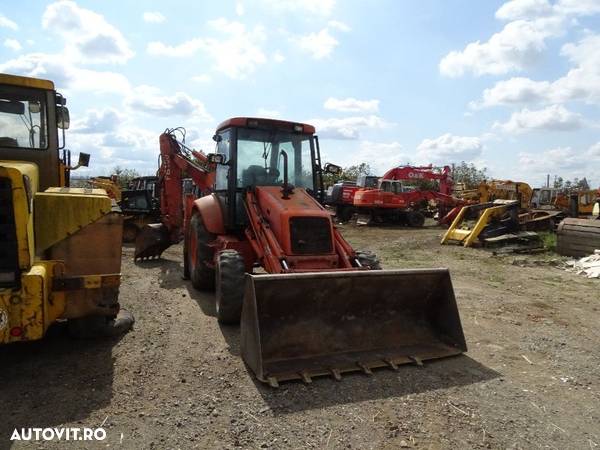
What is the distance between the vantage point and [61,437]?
3248mm

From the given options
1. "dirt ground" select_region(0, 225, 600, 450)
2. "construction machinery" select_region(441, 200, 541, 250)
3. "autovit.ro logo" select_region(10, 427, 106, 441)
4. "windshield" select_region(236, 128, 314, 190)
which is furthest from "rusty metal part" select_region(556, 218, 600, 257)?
"autovit.ro logo" select_region(10, 427, 106, 441)

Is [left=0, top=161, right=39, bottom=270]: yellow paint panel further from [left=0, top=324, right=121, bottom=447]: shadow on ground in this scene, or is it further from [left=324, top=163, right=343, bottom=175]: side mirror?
[left=324, top=163, right=343, bottom=175]: side mirror

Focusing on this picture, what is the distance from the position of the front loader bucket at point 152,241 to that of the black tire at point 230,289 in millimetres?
5426

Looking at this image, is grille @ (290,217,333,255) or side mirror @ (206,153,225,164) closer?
grille @ (290,217,333,255)

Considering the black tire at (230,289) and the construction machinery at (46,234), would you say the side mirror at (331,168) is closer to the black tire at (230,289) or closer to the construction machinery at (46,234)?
the black tire at (230,289)

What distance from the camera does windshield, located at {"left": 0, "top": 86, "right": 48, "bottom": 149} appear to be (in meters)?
5.38

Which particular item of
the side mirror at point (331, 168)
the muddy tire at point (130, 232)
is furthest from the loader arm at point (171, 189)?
the muddy tire at point (130, 232)

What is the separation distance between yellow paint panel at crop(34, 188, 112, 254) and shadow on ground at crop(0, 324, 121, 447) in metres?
1.10

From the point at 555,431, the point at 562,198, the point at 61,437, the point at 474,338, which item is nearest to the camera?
the point at 61,437

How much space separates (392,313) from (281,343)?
1.28 m

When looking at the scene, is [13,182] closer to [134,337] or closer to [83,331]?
[83,331]

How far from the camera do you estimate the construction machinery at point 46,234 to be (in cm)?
368

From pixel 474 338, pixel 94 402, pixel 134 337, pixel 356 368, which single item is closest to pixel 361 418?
pixel 356 368

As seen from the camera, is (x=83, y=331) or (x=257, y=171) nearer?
(x=83, y=331)
